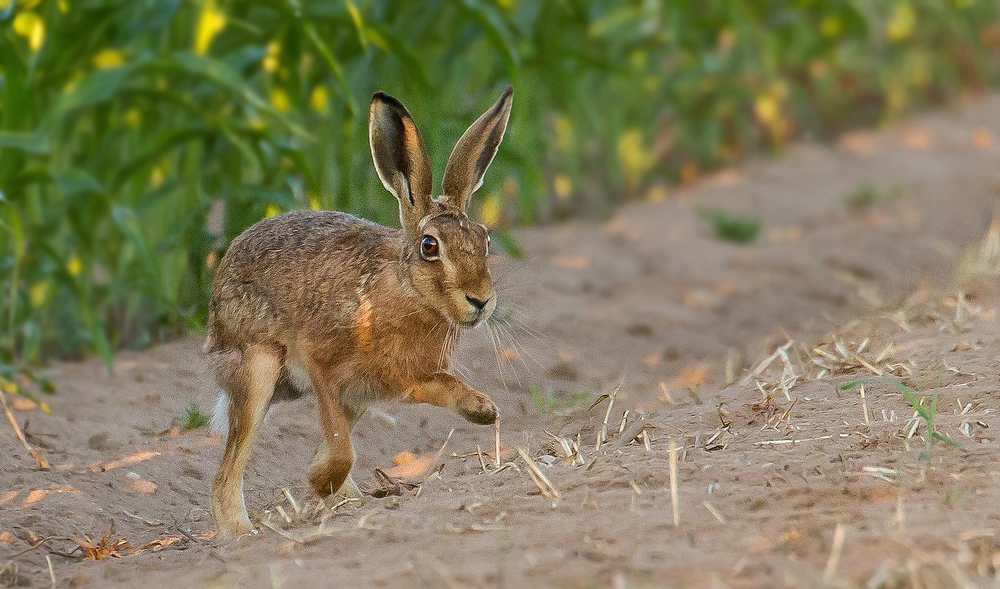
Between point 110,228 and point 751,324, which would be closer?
point 110,228

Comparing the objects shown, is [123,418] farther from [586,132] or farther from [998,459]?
[586,132]

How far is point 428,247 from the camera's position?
4.04 m

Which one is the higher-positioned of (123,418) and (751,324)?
(123,418)

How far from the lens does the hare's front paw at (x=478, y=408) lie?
13.1 ft

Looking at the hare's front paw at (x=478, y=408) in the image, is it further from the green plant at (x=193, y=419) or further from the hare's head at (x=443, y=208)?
the green plant at (x=193, y=419)

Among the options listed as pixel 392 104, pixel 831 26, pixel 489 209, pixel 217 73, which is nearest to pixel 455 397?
pixel 392 104

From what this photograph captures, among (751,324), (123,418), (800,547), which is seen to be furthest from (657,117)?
(800,547)

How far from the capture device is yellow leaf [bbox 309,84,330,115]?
6.91 m

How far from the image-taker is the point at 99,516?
14.3ft

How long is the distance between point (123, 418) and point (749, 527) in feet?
9.98

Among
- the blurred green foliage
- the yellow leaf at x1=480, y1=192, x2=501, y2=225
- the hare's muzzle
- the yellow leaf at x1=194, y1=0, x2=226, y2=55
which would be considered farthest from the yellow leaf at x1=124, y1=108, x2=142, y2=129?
the hare's muzzle

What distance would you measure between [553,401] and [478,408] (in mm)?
1729

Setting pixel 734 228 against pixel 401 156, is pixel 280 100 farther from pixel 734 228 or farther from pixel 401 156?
pixel 734 228

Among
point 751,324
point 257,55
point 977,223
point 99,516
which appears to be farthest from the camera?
point 977,223
